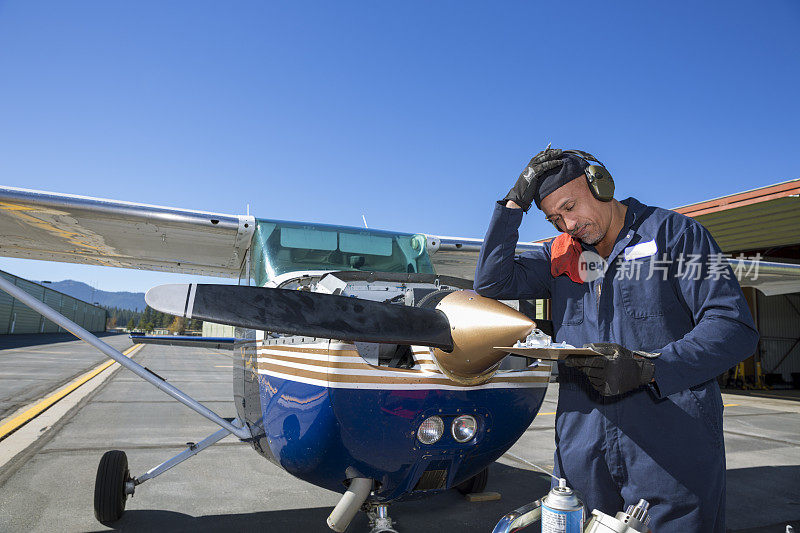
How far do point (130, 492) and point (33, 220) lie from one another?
3222mm

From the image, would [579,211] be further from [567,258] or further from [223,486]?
[223,486]

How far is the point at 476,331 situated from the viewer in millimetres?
1574

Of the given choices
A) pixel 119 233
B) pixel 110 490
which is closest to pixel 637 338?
pixel 110 490

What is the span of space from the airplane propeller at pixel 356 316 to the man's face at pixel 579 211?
Answer: 33cm

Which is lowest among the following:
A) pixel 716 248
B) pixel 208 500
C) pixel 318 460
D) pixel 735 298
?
pixel 208 500

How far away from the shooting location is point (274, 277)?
3205 millimetres

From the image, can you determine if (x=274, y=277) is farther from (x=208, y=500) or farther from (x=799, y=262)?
(x=799, y=262)

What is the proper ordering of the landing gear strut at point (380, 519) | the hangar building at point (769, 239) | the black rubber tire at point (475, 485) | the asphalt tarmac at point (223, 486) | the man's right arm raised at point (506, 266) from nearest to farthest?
the man's right arm raised at point (506, 266), the landing gear strut at point (380, 519), the asphalt tarmac at point (223, 486), the black rubber tire at point (475, 485), the hangar building at point (769, 239)

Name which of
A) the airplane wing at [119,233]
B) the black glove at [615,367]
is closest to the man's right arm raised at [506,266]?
the black glove at [615,367]

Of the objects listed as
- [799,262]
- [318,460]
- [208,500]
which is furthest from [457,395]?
[799,262]

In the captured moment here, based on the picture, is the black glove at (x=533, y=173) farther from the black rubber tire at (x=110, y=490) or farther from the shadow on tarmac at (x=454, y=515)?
the black rubber tire at (x=110, y=490)

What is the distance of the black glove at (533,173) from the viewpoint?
1509 millimetres

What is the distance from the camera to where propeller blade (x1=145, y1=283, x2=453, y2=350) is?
1.41 m

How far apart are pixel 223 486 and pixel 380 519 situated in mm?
2243
